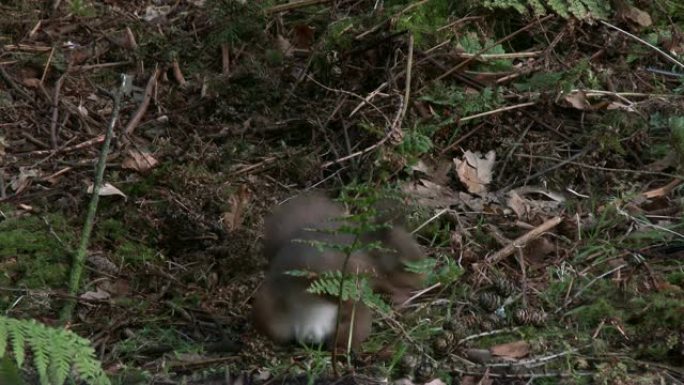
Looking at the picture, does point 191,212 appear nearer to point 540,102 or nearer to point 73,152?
point 73,152

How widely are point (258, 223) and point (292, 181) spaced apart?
0.73 meters

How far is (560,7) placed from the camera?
20.7ft

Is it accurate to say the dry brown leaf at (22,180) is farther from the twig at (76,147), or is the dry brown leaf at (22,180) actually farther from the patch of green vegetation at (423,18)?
the patch of green vegetation at (423,18)

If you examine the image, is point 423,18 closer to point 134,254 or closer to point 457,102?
point 457,102

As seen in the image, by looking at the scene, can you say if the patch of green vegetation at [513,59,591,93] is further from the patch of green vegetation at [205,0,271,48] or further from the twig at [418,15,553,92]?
the patch of green vegetation at [205,0,271,48]

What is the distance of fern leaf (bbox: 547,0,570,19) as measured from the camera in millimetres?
6293

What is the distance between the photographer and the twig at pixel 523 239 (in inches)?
185

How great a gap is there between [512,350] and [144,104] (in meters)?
3.03

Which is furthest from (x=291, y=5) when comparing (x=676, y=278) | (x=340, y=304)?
(x=340, y=304)

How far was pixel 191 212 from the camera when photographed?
192 inches

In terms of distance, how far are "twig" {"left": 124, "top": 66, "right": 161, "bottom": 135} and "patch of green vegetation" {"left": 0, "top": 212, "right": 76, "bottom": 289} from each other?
0.95 metres

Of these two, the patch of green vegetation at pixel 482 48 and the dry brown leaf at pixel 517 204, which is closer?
the dry brown leaf at pixel 517 204

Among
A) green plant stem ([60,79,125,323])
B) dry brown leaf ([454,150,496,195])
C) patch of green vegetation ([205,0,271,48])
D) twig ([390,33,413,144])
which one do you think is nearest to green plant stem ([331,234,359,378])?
green plant stem ([60,79,125,323])

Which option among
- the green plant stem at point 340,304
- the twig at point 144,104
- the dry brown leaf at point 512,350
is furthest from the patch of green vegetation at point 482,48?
the green plant stem at point 340,304
